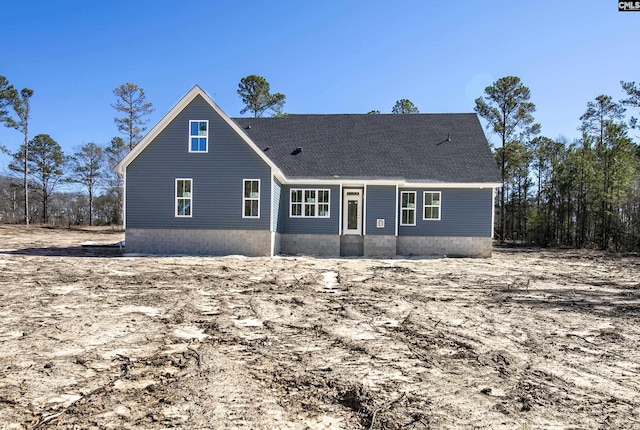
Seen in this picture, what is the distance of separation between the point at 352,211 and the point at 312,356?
14.2 m

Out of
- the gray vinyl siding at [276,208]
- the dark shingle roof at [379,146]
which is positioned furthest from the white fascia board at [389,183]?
the gray vinyl siding at [276,208]

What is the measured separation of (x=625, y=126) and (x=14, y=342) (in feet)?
104

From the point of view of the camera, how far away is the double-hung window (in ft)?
61.7

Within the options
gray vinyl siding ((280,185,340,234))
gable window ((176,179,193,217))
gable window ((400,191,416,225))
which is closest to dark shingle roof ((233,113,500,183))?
gray vinyl siding ((280,185,340,234))

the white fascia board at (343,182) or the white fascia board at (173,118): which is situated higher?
the white fascia board at (173,118)

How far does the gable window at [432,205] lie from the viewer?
18.8 metres

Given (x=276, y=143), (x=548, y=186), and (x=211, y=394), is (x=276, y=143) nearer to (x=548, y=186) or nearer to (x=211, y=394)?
(x=211, y=394)

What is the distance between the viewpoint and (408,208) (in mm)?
18969

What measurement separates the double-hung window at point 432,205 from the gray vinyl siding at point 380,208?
1813 millimetres

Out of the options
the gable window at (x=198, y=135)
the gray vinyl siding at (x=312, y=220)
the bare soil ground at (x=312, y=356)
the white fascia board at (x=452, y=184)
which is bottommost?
the bare soil ground at (x=312, y=356)

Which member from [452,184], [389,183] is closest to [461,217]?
[452,184]

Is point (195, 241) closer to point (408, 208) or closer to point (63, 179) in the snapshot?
point (408, 208)

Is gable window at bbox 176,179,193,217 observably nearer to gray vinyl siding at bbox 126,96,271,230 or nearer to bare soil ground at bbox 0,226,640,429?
gray vinyl siding at bbox 126,96,271,230

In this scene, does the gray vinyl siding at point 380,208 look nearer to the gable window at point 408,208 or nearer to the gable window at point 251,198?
the gable window at point 408,208
